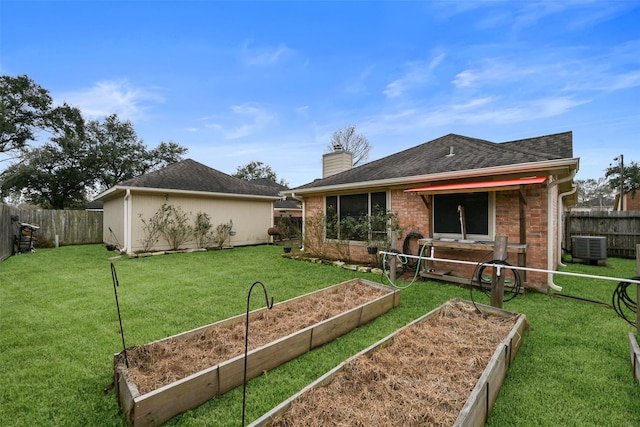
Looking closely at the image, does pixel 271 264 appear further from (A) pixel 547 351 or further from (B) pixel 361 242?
(A) pixel 547 351

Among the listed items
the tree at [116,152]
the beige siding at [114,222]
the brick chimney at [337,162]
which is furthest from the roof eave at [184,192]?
the tree at [116,152]

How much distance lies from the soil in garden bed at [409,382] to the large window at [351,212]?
476 centimetres

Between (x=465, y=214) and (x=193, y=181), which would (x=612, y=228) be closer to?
(x=465, y=214)

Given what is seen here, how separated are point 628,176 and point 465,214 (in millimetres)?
21615

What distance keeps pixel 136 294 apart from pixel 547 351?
6.43 meters

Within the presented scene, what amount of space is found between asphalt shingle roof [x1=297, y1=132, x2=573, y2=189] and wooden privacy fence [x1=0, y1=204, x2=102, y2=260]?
1303 centimetres

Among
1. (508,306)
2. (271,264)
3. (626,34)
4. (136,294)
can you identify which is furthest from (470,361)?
(626,34)

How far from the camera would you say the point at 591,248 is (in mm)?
8234

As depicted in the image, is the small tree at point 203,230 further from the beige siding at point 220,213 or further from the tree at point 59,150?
the tree at point 59,150

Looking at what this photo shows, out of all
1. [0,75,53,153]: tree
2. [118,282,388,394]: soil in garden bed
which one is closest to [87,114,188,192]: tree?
[0,75,53,153]: tree

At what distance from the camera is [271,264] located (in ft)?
28.1

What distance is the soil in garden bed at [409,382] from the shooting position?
1.99 metres

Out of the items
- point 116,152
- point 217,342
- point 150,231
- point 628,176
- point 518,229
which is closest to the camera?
point 217,342

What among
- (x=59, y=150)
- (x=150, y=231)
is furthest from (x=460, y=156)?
(x=59, y=150)
